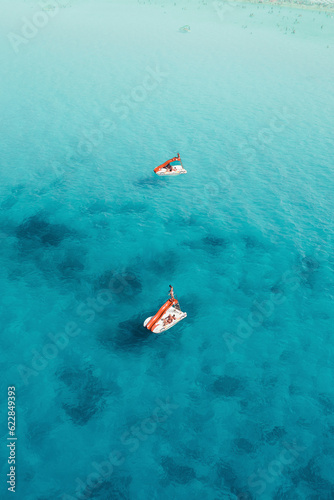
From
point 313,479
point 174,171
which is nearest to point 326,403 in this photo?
point 313,479

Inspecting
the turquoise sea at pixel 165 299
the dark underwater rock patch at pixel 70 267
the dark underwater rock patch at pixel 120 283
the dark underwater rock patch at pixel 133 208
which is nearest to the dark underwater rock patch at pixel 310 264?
the turquoise sea at pixel 165 299

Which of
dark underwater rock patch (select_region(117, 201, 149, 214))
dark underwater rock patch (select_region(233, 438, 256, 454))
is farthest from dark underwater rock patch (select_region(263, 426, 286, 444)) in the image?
dark underwater rock patch (select_region(117, 201, 149, 214))

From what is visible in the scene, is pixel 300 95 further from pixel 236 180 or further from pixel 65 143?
pixel 65 143

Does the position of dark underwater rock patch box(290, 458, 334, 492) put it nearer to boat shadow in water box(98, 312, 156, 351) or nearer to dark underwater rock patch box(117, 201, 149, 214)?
boat shadow in water box(98, 312, 156, 351)

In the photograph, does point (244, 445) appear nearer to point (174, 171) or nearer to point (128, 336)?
point (128, 336)

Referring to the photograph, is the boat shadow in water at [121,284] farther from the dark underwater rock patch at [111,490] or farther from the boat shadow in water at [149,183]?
the boat shadow in water at [149,183]

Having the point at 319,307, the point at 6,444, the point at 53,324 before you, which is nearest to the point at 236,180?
the point at 319,307
